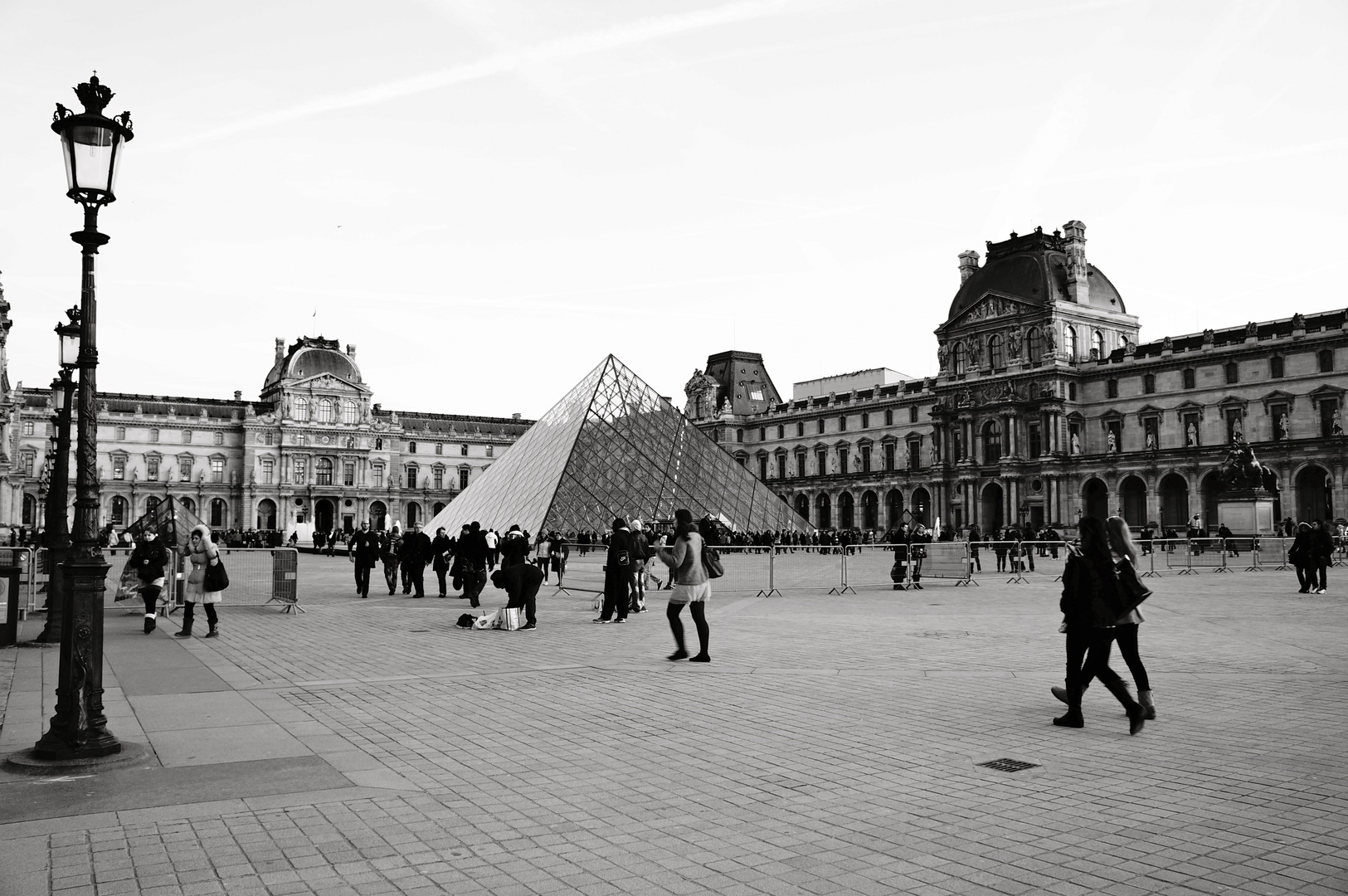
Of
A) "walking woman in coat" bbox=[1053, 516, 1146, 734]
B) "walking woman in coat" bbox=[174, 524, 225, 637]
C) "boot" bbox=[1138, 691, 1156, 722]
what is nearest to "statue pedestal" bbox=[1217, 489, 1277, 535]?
"boot" bbox=[1138, 691, 1156, 722]

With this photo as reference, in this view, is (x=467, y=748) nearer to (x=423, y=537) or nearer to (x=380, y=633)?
(x=380, y=633)

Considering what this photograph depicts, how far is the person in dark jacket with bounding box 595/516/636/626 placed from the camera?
14.2 metres

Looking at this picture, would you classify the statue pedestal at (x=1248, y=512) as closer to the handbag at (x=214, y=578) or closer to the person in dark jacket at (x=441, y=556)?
the person in dark jacket at (x=441, y=556)

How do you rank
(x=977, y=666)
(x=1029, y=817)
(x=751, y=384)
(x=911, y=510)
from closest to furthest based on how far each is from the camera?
(x=1029, y=817), (x=977, y=666), (x=911, y=510), (x=751, y=384)

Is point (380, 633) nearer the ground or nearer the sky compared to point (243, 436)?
nearer the ground

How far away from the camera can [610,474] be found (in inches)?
1378

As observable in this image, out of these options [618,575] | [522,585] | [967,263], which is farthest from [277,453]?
[522,585]

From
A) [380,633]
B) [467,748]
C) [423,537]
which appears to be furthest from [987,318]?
[467,748]

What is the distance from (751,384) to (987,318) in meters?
28.1

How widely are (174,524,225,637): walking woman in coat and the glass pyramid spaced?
60.3 ft

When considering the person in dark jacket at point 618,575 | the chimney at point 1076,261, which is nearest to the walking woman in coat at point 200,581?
the person in dark jacket at point 618,575

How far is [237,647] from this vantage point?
11.0 meters

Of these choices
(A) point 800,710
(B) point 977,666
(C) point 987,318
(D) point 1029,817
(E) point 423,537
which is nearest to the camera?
(D) point 1029,817

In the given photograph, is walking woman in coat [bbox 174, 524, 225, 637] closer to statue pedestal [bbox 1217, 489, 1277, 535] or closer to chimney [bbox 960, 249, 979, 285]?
statue pedestal [bbox 1217, 489, 1277, 535]
